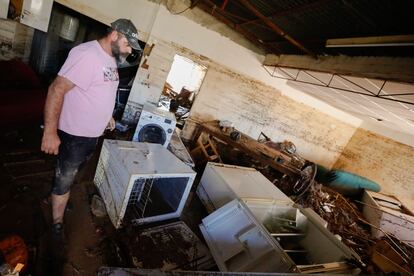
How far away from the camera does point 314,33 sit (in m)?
4.23

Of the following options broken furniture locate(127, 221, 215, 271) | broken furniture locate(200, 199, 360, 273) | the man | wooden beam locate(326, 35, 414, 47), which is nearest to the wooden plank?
broken furniture locate(200, 199, 360, 273)

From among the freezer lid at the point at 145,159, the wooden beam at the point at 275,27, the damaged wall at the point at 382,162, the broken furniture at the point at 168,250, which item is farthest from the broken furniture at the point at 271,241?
the damaged wall at the point at 382,162

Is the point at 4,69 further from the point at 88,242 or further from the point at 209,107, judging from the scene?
the point at 209,107

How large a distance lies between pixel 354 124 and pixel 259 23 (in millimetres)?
6168

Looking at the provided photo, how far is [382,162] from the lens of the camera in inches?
330

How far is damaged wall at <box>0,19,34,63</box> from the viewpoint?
5.01 m

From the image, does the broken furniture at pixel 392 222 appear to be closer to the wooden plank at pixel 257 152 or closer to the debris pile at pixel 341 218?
the debris pile at pixel 341 218

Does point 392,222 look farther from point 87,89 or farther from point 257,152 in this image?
point 87,89

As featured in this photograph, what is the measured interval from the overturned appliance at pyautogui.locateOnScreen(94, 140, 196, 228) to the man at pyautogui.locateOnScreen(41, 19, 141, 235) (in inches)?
20.4

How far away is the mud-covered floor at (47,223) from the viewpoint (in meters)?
2.38

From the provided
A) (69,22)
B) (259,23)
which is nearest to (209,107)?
(259,23)

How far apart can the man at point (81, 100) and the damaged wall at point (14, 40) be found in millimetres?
4588

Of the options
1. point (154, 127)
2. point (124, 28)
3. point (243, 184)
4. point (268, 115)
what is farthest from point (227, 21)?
point (124, 28)

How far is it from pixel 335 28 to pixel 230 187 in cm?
295
